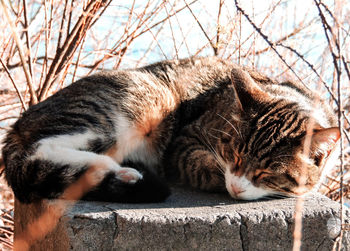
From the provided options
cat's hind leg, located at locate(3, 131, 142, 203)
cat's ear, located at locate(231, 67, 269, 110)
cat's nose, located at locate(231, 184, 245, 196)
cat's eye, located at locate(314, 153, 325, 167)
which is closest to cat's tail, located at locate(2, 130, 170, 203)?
cat's hind leg, located at locate(3, 131, 142, 203)

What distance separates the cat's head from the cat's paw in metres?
0.46

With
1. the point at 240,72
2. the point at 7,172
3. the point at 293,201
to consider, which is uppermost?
the point at 240,72

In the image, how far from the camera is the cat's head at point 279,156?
2.07 meters

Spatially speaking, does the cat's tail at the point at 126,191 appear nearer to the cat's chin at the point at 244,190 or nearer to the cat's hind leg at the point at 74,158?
the cat's hind leg at the point at 74,158

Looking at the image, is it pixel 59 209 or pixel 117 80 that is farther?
pixel 117 80

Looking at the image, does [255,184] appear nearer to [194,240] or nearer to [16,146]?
[194,240]

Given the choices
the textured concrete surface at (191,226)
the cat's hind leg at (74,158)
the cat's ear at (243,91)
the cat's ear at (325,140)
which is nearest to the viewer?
the textured concrete surface at (191,226)

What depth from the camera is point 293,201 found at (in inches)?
82.0

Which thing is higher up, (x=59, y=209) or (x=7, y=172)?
(x=7, y=172)

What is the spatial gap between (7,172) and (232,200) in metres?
1.12

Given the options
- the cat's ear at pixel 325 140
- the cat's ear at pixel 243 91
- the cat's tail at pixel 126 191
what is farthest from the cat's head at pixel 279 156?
the cat's tail at pixel 126 191

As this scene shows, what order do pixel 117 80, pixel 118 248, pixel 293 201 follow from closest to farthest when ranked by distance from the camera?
pixel 118 248, pixel 293 201, pixel 117 80

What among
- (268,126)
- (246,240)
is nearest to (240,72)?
(268,126)

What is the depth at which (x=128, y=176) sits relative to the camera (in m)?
2.05
